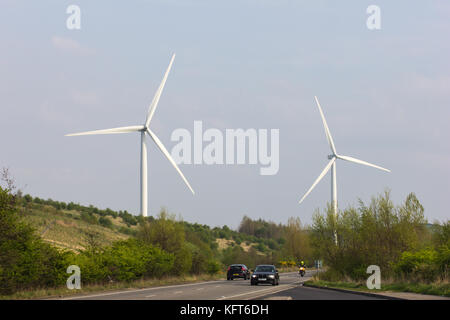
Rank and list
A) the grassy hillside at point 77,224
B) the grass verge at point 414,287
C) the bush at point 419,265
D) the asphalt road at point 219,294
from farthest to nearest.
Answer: the grassy hillside at point 77,224 → the bush at point 419,265 → the asphalt road at point 219,294 → the grass verge at point 414,287

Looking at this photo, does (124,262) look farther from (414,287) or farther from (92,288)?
(414,287)

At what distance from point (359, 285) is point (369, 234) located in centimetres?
471

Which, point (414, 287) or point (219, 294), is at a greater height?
point (414, 287)

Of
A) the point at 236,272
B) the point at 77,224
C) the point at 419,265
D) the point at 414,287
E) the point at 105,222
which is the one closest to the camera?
the point at 414,287

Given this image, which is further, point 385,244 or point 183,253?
point 183,253

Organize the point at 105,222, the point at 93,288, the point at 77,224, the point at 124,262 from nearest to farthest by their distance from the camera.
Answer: the point at 93,288 → the point at 124,262 → the point at 77,224 → the point at 105,222

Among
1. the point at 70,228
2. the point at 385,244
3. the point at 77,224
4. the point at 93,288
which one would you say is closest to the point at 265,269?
the point at 385,244

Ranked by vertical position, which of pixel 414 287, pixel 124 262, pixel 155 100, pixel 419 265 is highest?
pixel 155 100

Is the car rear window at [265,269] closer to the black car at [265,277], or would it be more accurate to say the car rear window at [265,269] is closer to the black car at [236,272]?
the black car at [265,277]

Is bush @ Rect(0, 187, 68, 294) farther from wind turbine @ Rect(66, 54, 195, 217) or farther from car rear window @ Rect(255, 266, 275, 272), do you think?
wind turbine @ Rect(66, 54, 195, 217)

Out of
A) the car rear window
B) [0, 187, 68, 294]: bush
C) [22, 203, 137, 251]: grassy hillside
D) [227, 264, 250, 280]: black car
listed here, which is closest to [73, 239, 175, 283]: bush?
[0, 187, 68, 294]: bush

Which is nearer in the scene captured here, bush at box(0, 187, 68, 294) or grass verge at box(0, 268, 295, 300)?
bush at box(0, 187, 68, 294)

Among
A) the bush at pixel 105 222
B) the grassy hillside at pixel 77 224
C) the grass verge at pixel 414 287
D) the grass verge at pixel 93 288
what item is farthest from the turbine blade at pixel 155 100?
the bush at pixel 105 222
